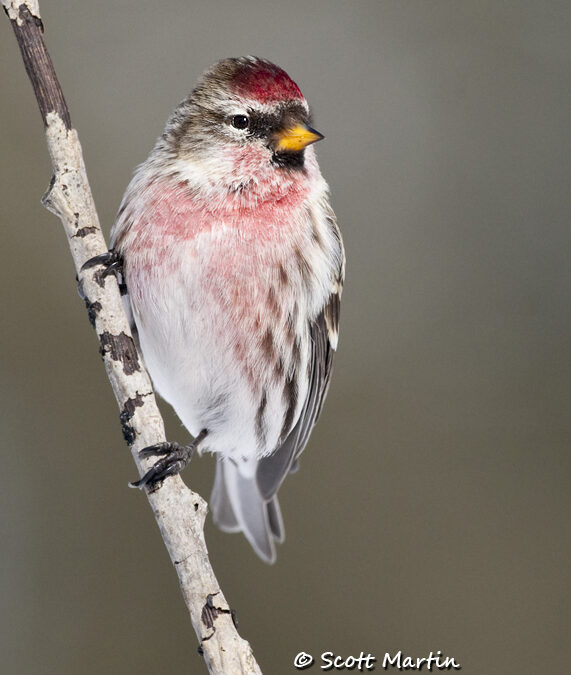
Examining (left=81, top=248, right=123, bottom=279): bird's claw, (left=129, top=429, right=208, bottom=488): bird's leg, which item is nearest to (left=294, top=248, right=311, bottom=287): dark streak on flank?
(left=81, top=248, right=123, bottom=279): bird's claw

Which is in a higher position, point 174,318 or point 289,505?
point 174,318

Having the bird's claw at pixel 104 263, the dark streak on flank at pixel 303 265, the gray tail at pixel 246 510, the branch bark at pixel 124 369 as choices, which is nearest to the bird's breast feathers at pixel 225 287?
the dark streak on flank at pixel 303 265

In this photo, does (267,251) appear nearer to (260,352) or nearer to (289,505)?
(260,352)

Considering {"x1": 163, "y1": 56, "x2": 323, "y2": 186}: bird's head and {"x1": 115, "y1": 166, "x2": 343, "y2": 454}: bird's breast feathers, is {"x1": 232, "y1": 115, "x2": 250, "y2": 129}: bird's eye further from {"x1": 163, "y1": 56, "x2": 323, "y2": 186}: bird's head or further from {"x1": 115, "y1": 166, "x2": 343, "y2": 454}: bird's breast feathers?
{"x1": 115, "y1": 166, "x2": 343, "y2": 454}: bird's breast feathers

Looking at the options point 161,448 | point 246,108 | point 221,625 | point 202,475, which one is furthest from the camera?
point 202,475

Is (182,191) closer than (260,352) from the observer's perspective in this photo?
Yes

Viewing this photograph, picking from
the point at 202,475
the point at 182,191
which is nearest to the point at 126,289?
the point at 182,191

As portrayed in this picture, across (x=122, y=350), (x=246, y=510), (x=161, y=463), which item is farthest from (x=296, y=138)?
(x=246, y=510)
